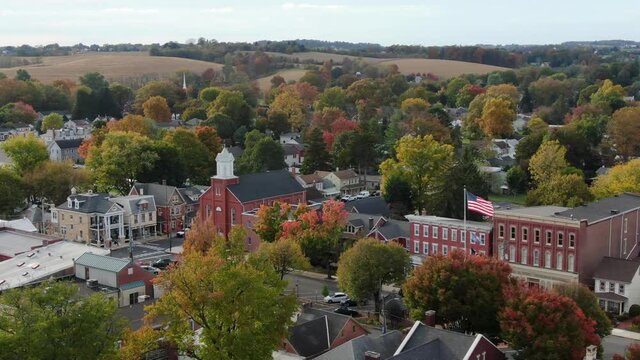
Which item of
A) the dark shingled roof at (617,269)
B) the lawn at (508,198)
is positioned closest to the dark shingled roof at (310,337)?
the dark shingled roof at (617,269)

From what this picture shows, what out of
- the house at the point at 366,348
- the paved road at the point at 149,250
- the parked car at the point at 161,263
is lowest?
the paved road at the point at 149,250

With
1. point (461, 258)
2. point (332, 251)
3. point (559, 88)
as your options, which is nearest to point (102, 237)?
point (332, 251)

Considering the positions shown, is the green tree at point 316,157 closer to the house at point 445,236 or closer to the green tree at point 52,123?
the house at point 445,236

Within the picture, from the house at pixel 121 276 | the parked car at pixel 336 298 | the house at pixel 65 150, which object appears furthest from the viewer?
the house at pixel 65 150

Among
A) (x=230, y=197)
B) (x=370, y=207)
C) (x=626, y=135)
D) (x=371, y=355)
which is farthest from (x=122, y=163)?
(x=626, y=135)

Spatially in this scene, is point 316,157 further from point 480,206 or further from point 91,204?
point 480,206

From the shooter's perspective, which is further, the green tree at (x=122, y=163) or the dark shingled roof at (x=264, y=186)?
the green tree at (x=122, y=163)
